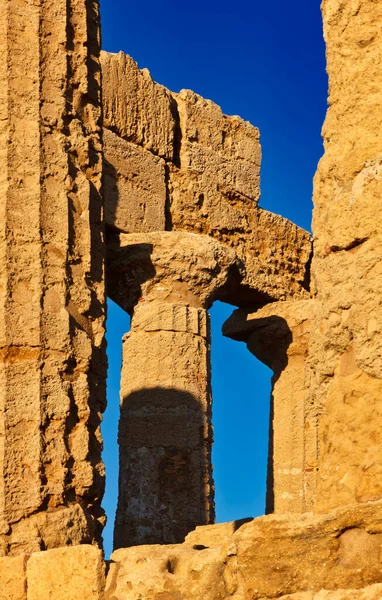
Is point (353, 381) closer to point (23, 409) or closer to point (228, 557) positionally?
point (228, 557)

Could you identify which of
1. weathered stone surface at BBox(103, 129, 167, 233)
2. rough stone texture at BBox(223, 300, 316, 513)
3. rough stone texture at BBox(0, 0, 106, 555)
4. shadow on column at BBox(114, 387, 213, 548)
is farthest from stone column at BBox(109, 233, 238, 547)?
rough stone texture at BBox(0, 0, 106, 555)

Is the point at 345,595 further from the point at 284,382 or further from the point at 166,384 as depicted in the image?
the point at 284,382

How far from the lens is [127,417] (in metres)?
12.2

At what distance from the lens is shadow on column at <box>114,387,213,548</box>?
11.7 metres

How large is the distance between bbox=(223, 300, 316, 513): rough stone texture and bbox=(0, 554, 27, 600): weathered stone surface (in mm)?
7214

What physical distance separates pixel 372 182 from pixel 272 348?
1002 centimetres

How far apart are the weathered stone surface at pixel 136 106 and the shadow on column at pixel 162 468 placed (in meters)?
3.02

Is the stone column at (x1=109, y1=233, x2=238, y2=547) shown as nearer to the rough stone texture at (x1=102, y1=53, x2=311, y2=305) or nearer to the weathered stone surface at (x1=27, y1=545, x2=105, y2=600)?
the rough stone texture at (x1=102, y1=53, x2=311, y2=305)

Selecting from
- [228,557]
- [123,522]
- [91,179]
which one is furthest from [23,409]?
[123,522]

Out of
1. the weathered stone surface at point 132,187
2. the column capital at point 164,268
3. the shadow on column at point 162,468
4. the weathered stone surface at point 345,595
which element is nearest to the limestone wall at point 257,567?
the weathered stone surface at point 345,595

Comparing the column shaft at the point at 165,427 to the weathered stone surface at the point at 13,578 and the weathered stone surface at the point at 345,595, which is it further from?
the weathered stone surface at the point at 345,595

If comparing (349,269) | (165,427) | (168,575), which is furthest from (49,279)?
(165,427)

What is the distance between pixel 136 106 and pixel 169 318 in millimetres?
2636

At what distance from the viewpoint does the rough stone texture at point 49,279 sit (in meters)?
7.31
